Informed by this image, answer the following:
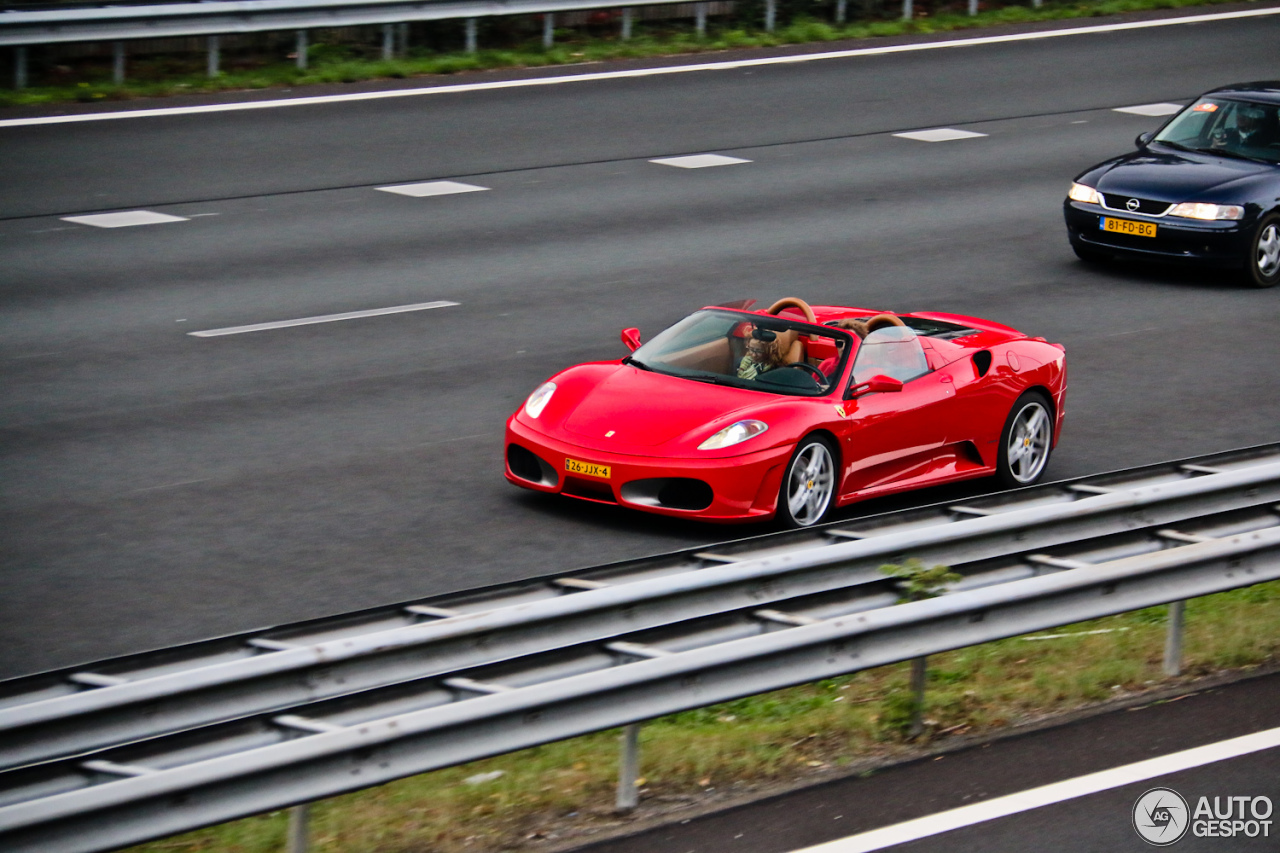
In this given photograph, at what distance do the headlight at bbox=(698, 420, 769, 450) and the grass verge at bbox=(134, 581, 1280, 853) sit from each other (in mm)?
1832

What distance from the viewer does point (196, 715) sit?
5965 mm

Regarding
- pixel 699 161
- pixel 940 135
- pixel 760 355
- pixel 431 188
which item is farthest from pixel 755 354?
pixel 940 135

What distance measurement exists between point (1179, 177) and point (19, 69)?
13582mm

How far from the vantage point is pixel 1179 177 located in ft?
55.3

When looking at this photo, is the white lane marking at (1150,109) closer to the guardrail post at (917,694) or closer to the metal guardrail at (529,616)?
the metal guardrail at (529,616)

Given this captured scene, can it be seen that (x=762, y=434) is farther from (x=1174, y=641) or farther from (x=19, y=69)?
(x=19, y=69)

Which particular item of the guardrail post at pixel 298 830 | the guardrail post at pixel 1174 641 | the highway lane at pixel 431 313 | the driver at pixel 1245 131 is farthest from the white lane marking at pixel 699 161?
the guardrail post at pixel 298 830

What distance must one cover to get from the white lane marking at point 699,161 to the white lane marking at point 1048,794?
45.5 ft

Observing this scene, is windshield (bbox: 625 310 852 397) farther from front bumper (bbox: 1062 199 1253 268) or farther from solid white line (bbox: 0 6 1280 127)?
solid white line (bbox: 0 6 1280 127)

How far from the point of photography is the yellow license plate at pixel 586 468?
980 cm

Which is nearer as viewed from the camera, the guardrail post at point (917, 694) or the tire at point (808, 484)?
the guardrail post at point (917, 694)

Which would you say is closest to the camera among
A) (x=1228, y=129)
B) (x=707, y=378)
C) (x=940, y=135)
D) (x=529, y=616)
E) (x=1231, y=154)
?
(x=529, y=616)

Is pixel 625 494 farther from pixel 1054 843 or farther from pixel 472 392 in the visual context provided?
pixel 1054 843

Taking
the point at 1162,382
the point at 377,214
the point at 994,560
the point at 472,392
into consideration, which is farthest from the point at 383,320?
the point at 994,560
